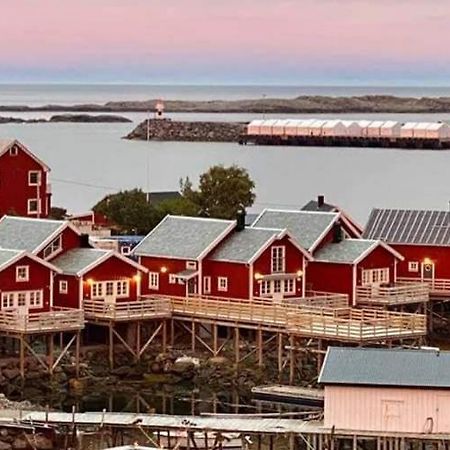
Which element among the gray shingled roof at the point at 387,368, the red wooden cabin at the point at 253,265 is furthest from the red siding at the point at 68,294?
the gray shingled roof at the point at 387,368

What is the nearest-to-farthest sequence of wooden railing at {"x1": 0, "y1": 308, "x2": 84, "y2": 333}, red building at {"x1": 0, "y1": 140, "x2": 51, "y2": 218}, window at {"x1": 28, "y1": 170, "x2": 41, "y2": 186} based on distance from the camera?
wooden railing at {"x1": 0, "y1": 308, "x2": 84, "y2": 333}
red building at {"x1": 0, "y1": 140, "x2": 51, "y2": 218}
window at {"x1": 28, "y1": 170, "x2": 41, "y2": 186}

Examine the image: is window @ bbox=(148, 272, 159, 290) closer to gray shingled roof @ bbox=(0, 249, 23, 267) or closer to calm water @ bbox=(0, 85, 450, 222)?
gray shingled roof @ bbox=(0, 249, 23, 267)

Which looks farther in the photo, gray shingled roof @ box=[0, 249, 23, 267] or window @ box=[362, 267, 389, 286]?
window @ box=[362, 267, 389, 286]

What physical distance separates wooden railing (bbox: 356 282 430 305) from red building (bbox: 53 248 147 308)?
670 cm

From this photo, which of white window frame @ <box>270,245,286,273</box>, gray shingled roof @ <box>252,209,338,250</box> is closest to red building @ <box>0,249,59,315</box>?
white window frame @ <box>270,245,286,273</box>

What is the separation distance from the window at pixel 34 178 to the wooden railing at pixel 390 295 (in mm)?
16028

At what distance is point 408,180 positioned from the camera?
469 ft

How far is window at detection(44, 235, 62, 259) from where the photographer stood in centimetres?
4728

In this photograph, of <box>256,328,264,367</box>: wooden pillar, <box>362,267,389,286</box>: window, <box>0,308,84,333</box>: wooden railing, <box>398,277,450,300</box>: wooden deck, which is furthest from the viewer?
<box>398,277,450,300</box>: wooden deck

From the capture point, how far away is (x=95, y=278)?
46.8m

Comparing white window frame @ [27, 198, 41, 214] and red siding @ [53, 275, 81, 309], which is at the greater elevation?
white window frame @ [27, 198, 41, 214]

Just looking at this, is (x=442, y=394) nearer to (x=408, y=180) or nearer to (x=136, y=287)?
(x=136, y=287)

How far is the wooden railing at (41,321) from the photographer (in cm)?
4350

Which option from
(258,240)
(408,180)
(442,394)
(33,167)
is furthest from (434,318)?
(408,180)
